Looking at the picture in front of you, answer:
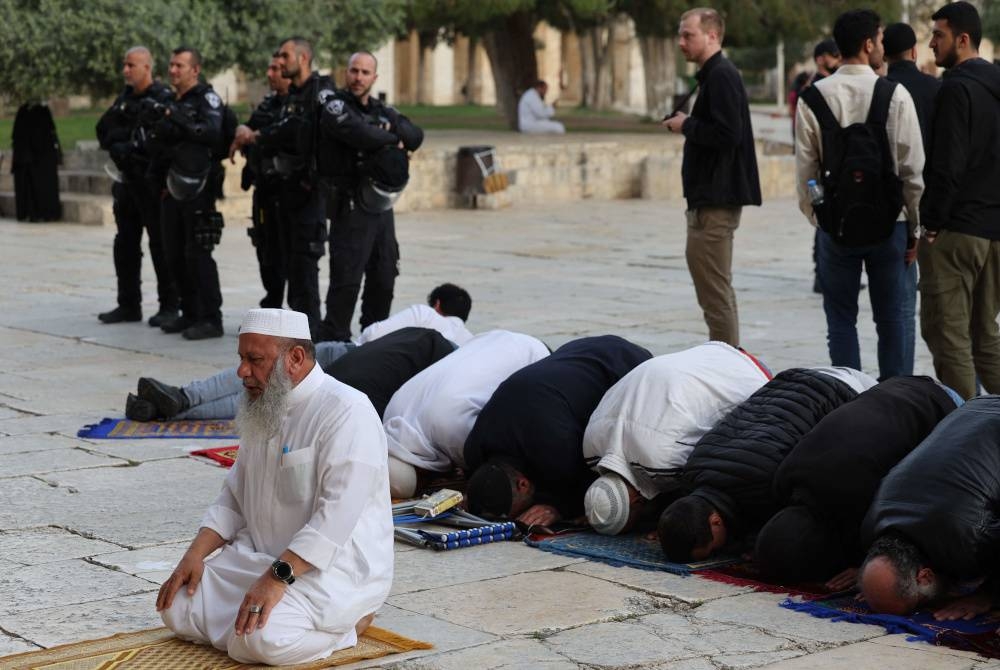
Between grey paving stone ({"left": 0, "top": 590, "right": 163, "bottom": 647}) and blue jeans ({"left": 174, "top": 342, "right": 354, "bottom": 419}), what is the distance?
105 inches

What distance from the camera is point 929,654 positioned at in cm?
418

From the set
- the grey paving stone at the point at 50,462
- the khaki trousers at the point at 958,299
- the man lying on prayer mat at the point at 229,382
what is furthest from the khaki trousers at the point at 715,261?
the grey paving stone at the point at 50,462

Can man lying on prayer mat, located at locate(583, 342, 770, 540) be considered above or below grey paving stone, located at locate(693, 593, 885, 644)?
above

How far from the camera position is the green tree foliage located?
18594 millimetres

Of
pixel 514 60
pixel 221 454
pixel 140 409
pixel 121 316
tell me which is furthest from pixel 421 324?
pixel 514 60

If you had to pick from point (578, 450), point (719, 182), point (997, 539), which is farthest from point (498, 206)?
point (997, 539)

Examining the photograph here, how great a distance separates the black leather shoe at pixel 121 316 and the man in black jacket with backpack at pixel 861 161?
5.16 metres

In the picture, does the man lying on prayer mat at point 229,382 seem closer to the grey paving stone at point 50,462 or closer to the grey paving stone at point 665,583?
the grey paving stone at point 50,462

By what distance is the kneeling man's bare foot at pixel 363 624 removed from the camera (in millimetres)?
4285

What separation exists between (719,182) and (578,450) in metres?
2.47

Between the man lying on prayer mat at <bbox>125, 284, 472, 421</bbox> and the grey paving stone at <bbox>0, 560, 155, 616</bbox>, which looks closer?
the grey paving stone at <bbox>0, 560, 155, 616</bbox>

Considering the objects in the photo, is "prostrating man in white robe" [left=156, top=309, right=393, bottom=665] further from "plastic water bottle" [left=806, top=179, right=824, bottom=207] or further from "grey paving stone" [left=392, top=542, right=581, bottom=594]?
"plastic water bottle" [left=806, top=179, right=824, bottom=207]

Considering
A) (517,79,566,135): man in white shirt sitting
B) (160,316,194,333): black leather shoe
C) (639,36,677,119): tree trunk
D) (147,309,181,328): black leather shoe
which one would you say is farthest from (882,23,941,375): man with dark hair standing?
(639,36,677,119): tree trunk

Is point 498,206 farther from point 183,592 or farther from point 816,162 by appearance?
point 183,592
